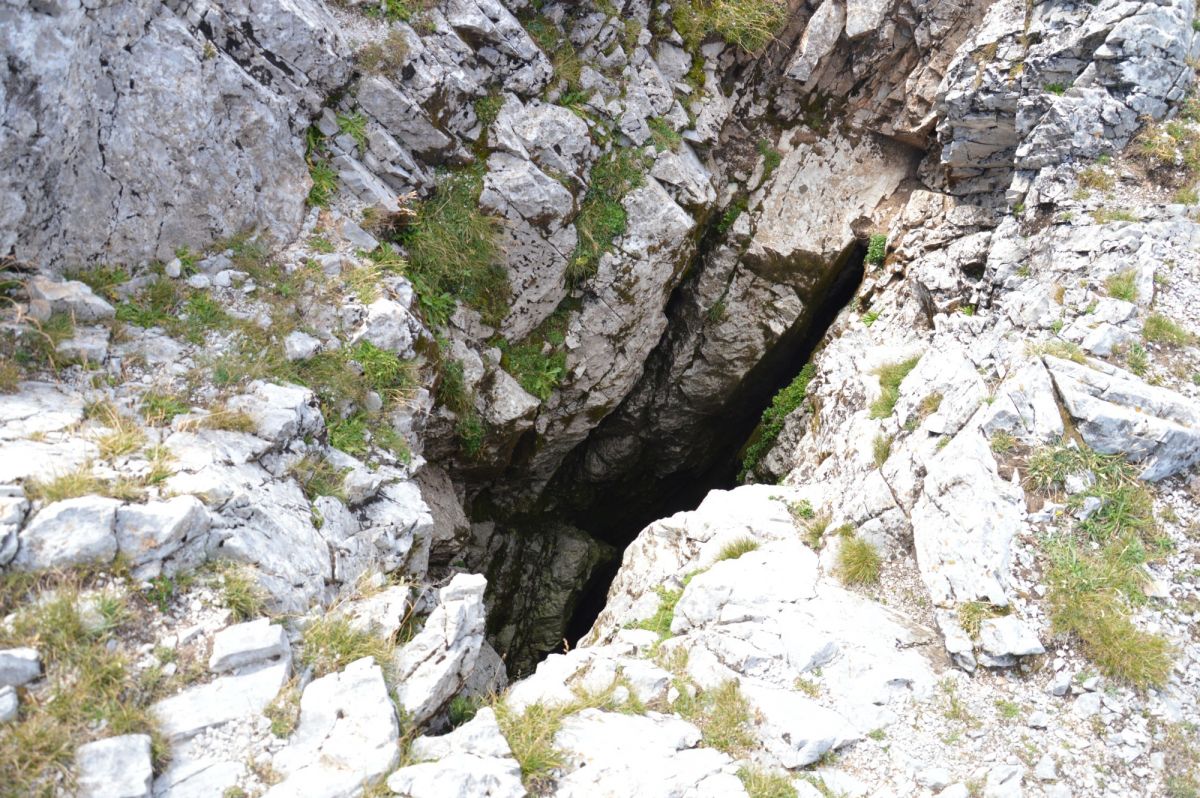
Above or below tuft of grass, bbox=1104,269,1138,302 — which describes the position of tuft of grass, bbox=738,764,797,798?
below

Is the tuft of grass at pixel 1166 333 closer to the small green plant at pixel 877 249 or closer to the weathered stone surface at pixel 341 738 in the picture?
the small green plant at pixel 877 249

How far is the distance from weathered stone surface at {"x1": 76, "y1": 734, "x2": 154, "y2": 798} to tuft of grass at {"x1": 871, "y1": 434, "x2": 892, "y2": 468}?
7.68 m

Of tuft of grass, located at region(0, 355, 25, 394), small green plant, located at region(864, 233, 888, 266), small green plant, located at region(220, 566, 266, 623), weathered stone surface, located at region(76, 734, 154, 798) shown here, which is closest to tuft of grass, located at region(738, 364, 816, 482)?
small green plant, located at region(864, 233, 888, 266)

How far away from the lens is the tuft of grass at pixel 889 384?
9.05 m

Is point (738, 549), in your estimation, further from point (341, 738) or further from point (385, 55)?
point (385, 55)

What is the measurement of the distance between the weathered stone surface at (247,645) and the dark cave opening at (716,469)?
1031 centimetres

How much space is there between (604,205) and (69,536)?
862 centimetres

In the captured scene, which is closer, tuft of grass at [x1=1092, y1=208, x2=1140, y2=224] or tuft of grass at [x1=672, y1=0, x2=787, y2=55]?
tuft of grass at [x1=1092, y1=208, x2=1140, y2=224]

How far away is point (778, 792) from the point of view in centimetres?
556

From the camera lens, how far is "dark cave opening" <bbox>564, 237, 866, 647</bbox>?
14273mm

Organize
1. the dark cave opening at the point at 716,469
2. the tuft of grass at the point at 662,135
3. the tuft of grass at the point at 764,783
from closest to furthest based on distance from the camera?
the tuft of grass at the point at 764,783, the tuft of grass at the point at 662,135, the dark cave opening at the point at 716,469

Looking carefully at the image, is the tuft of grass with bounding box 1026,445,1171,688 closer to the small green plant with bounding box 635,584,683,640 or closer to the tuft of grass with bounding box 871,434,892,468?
the tuft of grass with bounding box 871,434,892,468

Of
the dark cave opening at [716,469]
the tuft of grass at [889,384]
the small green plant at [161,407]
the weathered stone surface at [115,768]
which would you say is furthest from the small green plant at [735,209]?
the weathered stone surface at [115,768]

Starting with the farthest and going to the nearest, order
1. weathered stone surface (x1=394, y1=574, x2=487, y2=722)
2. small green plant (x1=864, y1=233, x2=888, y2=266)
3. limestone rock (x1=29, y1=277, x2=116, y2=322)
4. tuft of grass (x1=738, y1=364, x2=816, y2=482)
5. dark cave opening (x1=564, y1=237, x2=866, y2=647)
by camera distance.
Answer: dark cave opening (x1=564, y1=237, x2=866, y2=647) → tuft of grass (x1=738, y1=364, x2=816, y2=482) → small green plant (x1=864, y1=233, x2=888, y2=266) → limestone rock (x1=29, y1=277, x2=116, y2=322) → weathered stone surface (x1=394, y1=574, x2=487, y2=722)
